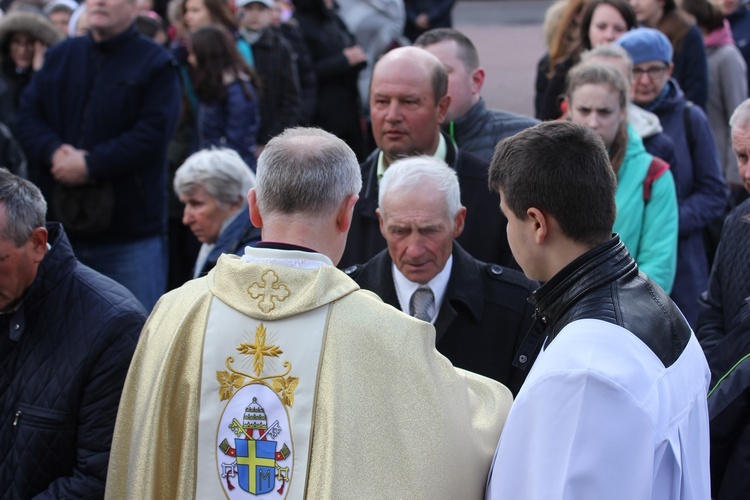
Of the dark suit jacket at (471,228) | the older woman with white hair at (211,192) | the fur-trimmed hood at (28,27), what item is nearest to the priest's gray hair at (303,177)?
the dark suit jacket at (471,228)

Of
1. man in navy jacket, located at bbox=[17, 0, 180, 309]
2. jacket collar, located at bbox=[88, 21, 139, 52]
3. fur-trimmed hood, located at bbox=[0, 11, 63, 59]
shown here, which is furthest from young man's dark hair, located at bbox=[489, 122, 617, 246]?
fur-trimmed hood, located at bbox=[0, 11, 63, 59]

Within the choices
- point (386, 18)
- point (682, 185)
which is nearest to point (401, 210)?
point (682, 185)

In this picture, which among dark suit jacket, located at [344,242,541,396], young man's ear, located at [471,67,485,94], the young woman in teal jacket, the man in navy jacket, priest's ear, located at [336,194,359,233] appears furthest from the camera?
the man in navy jacket

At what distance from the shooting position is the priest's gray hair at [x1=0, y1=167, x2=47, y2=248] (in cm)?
308

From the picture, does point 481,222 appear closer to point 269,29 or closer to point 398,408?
point 398,408

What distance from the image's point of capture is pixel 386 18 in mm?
9688

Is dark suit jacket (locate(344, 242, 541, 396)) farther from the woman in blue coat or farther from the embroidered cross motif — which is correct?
the woman in blue coat

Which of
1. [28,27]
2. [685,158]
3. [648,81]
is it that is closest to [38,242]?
[685,158]

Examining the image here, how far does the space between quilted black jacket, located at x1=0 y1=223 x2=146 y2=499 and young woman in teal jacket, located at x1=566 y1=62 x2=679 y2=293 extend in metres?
2.61

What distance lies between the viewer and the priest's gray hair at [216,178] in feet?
17.1

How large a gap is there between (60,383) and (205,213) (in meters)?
2.21

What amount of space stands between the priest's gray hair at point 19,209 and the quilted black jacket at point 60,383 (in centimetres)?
13

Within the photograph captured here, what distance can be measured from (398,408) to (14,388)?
51.2 inches

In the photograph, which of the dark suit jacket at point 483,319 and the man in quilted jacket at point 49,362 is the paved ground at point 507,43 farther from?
the man in quilted jacket at point 49,362
